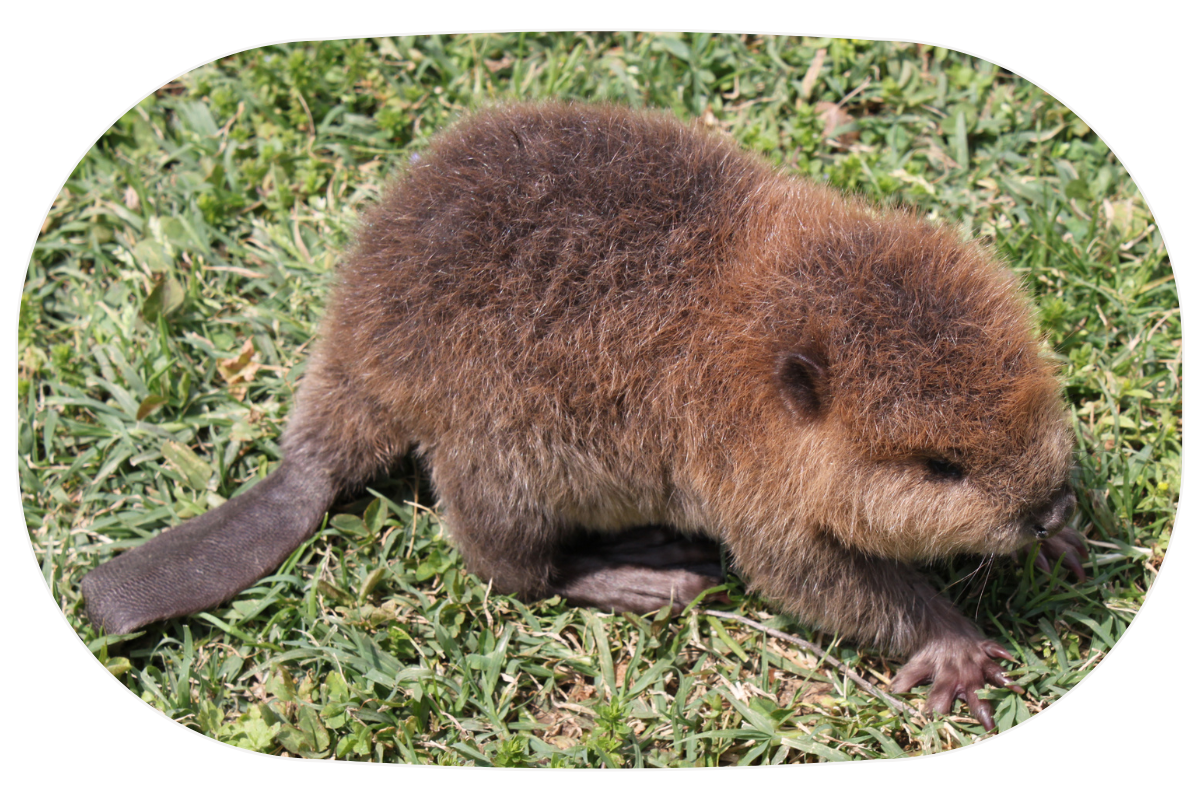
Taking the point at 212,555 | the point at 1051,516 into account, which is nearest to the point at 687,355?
the point at 1051,516

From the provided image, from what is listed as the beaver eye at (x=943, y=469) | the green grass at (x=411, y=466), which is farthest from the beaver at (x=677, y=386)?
the green grass at (x=411, y=466)

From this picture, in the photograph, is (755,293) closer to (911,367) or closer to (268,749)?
(911,367)

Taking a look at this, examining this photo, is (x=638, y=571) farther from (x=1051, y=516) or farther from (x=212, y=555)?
(x=212, y=555)

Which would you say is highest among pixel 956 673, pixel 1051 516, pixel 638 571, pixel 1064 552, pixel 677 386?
pixel 677 386

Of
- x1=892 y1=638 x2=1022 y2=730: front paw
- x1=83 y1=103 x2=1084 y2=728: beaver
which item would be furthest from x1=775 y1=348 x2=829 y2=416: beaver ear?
x1=892 y1=638 x2=1022 y2=730: front paw

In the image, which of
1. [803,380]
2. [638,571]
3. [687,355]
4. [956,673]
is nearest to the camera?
[803,380]

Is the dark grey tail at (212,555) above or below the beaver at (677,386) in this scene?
below

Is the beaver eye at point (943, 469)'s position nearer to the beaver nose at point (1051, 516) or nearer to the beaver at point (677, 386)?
the beaver at point (677, 386)
